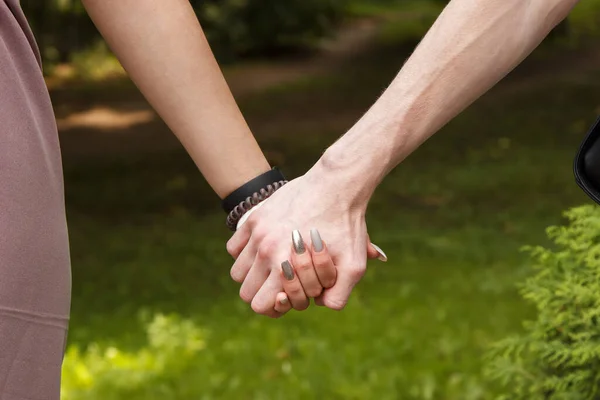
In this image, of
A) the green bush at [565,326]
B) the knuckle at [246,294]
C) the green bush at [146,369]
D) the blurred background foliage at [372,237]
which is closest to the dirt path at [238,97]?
the blurred background foliage at [372,237]

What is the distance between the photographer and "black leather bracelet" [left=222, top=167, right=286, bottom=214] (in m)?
2.40

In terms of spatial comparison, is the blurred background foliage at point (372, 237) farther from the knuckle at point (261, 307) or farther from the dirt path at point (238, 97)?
the knuckle at point (261, 307)

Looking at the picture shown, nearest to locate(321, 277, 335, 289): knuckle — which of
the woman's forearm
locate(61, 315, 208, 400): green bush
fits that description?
the woman's forearm

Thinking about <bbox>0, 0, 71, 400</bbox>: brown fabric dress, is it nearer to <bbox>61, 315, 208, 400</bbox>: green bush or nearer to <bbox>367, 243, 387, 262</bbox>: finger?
<bbox>367, 243, 387, 262</bbox>: finger

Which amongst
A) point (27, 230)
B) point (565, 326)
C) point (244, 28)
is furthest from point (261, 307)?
point (244, 28)

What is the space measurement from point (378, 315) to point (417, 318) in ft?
0.92

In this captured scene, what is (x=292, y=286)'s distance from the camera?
223 centimetres

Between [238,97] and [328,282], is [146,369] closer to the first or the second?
[328,282]

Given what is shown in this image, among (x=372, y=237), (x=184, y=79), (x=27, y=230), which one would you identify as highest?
(x=27, y=230)

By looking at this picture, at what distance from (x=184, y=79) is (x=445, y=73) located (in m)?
0.58

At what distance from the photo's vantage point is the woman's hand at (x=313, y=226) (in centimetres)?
223

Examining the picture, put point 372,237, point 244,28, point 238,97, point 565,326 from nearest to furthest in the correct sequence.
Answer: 1. point 565,326
2. point 372,237
3. point 238,97
4. point 244,28

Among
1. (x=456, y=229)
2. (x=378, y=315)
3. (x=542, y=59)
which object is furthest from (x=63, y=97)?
(x=378, y=315)

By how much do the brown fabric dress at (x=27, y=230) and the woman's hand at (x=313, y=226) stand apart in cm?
58
